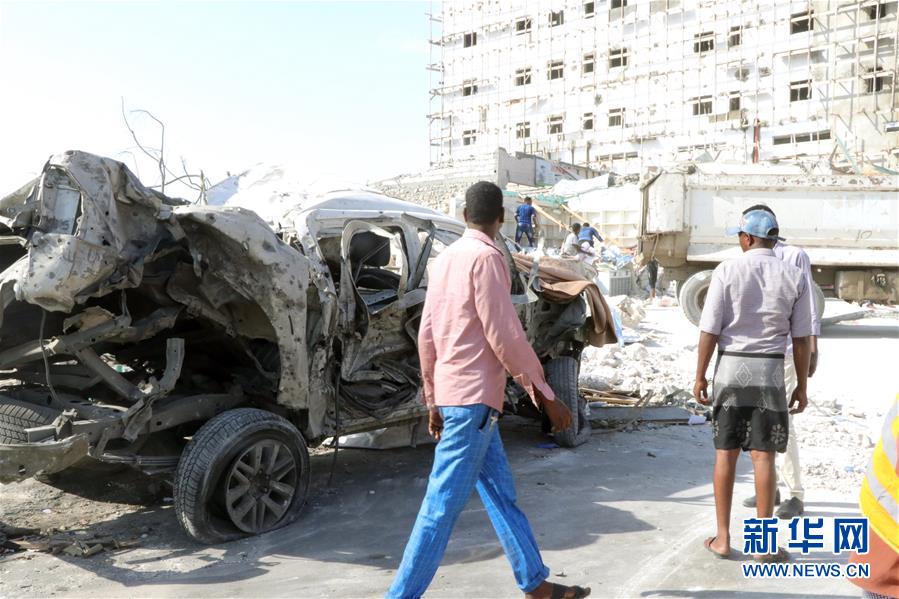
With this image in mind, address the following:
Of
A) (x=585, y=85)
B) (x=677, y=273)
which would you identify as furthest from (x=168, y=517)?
(x=585, y=85)

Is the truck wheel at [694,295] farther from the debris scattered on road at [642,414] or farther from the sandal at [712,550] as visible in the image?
the sandal at [712,550]

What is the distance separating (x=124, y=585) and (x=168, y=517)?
980 millimetres

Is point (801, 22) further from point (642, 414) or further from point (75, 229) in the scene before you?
point (75, 229)

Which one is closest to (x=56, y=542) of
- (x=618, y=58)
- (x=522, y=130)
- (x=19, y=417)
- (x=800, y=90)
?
(x=19, y=417)

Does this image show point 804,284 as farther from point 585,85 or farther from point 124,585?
point 585,85

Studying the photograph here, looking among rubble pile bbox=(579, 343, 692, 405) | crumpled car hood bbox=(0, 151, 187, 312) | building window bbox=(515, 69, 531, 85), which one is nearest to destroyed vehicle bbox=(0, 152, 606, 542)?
crumpled car hood bbox=(0, 151, 187, 312)

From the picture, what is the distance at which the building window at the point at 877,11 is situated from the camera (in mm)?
35250

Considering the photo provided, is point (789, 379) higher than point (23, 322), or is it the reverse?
point (23, 322)

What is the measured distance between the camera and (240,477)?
4.34 meters

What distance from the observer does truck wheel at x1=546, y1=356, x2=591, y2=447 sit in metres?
6.55

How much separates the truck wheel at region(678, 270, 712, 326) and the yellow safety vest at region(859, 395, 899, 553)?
1249cm

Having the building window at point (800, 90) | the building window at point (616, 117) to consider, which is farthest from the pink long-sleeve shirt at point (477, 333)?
the building window at point (616, 117)

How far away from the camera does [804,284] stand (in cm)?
397

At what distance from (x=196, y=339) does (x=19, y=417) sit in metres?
1.17
